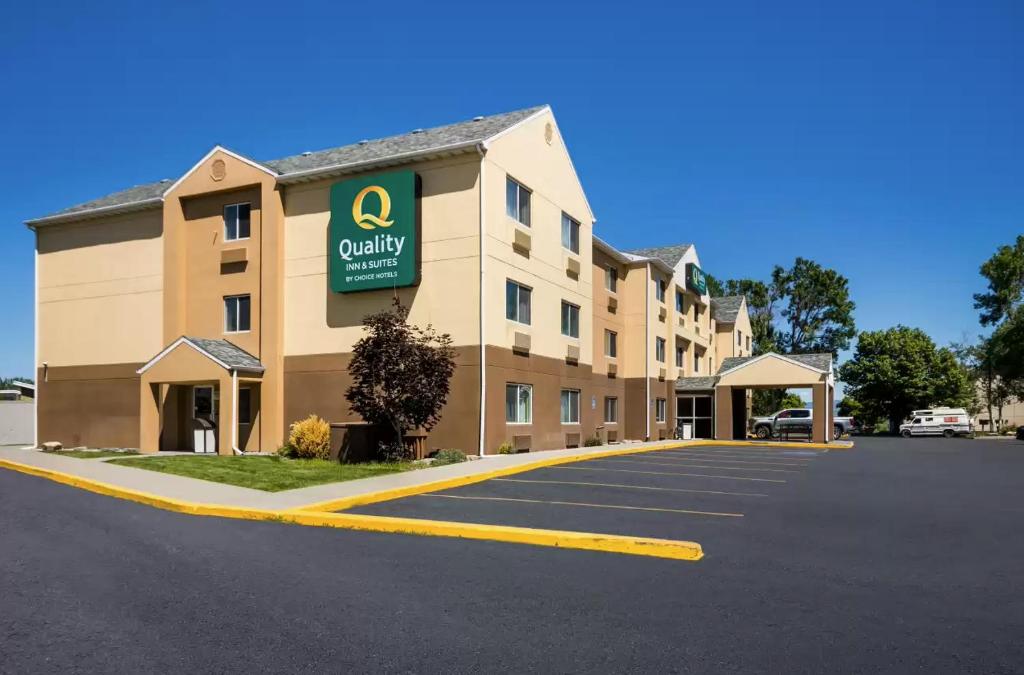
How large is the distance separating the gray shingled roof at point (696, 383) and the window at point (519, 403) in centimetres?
1716

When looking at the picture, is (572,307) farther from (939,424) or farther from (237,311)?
(939,424)

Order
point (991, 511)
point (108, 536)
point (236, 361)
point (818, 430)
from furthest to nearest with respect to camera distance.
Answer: point (818, 430) → point (236, 361) → point (991, 511) → point (108, 536)

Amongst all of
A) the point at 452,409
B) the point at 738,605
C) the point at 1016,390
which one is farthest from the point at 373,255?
the point at 1016,390

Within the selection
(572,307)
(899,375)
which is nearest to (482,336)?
(572,307)

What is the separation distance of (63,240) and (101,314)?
12.8ft

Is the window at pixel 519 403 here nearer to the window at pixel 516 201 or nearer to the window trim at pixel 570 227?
the window at pixel 516 201

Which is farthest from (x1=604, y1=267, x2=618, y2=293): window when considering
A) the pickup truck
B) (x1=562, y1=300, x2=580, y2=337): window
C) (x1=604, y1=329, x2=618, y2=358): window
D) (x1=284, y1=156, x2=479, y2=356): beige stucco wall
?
the pickup truck

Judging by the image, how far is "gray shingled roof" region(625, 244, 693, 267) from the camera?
4191cm

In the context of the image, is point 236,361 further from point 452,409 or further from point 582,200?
point 582,200

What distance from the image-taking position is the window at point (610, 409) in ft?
112

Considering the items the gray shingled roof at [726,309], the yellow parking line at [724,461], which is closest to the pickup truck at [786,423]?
the gray shingled roof at [726,309]

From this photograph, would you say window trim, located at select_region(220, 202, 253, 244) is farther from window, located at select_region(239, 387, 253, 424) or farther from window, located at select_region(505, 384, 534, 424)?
window, located at select_region(505, 384, 534, 424)

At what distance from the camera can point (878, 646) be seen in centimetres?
541

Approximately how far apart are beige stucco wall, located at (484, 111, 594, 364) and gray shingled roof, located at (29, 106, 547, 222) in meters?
0.84
